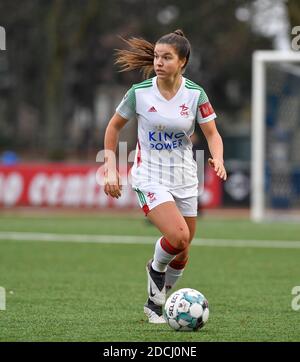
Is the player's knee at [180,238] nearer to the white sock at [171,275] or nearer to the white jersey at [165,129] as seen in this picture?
the white jersey at [165,129]

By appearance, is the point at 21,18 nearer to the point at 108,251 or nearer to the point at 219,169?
the point at 108,251

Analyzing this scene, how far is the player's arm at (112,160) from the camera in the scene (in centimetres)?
833

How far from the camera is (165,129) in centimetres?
839

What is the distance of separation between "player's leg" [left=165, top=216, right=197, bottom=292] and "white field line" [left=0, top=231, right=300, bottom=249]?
26.4 feet

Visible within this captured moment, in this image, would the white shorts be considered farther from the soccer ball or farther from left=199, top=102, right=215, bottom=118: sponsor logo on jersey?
the soccer ball

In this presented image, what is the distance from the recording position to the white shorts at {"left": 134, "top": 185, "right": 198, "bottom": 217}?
8355 millimetres

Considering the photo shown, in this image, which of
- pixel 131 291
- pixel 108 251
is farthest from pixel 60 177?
pixel 131 291

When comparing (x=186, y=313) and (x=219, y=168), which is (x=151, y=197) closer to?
(x=219, y=168)

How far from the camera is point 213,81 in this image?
47.6 meters

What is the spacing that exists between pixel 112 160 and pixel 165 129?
0.51m

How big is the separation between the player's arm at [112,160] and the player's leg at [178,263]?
662 millimetres

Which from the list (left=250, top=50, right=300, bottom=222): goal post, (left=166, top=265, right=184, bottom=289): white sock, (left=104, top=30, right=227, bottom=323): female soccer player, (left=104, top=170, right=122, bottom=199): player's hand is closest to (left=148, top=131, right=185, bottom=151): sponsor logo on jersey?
(left=104, top=30, right=227, bottom=323): female soccer player

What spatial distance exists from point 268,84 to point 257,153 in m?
2.41

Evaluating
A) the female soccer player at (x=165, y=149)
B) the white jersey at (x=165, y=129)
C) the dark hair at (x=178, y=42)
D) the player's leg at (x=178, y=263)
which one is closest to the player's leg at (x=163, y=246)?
the female soccer player at (x=165, y=149)
